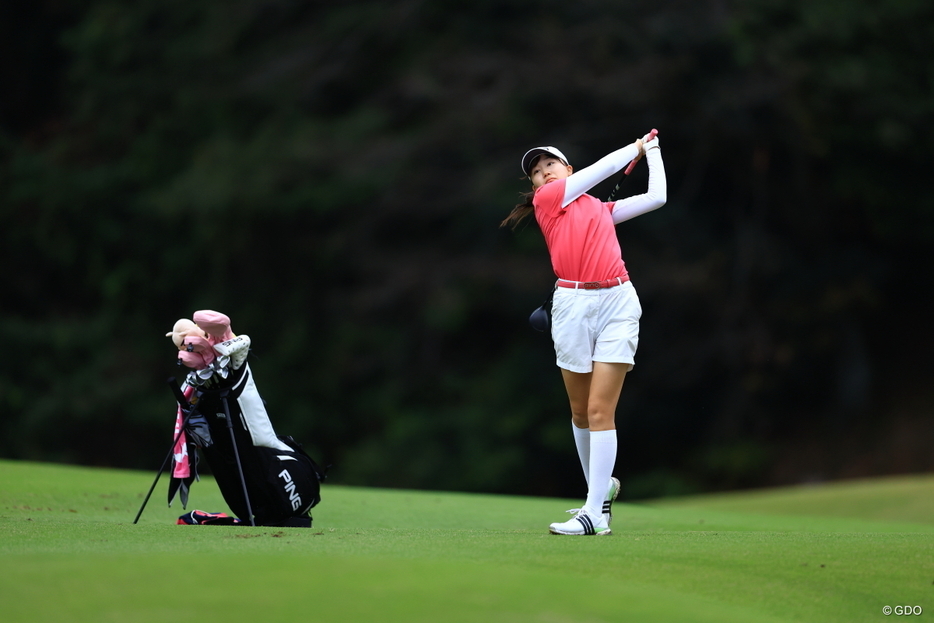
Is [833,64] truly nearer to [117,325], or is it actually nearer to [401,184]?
[401,184]

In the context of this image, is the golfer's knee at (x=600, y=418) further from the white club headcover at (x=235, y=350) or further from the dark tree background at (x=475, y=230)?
the dark tree background at (x=475, y=230)

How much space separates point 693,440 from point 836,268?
3812 mm

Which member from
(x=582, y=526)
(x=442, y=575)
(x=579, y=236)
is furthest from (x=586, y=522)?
(x=442, y=575)

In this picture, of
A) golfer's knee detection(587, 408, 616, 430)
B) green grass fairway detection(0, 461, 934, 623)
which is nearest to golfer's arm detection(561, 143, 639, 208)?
golfer's knee detection(587, 408, 616, 430)

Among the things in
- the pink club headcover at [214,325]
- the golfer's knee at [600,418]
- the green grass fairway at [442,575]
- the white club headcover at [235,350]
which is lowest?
the green grass fairway at [442,575]

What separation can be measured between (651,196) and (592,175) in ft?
1.25

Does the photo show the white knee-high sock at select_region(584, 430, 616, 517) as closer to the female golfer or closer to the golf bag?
the female golfer

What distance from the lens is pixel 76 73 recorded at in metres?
22.7

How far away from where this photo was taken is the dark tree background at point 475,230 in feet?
56.0

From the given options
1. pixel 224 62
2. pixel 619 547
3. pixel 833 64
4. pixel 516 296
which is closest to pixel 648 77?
pixel 833 64

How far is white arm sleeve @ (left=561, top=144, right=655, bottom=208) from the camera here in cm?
514

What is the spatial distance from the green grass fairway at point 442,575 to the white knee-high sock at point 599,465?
0.23 m

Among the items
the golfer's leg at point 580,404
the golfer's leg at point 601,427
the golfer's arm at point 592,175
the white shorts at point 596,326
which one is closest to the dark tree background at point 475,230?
the golfer's arm at point 592,175

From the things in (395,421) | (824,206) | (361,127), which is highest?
(361,127)
